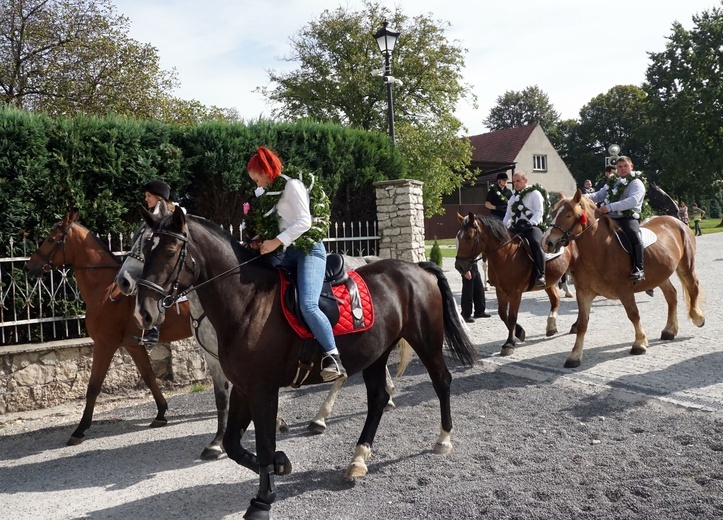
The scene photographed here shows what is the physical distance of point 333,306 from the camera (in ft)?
14.3

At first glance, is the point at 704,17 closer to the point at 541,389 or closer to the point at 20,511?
the point at 541,389

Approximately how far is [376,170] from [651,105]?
37.4 metres

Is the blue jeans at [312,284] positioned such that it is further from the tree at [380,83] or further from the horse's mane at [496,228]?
the tree at [380,83]

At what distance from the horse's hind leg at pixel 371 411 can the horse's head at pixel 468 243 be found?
13.5 feet

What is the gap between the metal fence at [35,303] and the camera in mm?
6988

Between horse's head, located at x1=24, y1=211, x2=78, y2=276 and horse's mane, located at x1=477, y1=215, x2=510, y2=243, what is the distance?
5.60 m

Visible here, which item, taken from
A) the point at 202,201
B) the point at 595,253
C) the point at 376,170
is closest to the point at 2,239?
the point at 202,201

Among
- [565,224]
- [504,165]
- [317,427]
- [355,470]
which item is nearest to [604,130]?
[504,165]

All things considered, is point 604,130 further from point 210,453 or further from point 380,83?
point 210,453

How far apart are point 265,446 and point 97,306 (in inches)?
121

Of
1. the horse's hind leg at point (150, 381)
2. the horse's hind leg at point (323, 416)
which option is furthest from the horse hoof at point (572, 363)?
the horse's hind leg at point (150, 381)

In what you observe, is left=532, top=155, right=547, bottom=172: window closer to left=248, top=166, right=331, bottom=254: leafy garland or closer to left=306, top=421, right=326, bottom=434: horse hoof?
left=306, top=421, right=326, bottom=434: horse hoof

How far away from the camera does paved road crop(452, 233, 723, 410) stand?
664 cm

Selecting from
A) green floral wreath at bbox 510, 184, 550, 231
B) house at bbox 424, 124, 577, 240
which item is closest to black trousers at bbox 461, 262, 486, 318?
green floral wreath at bbox 510, 184, 550, 231
